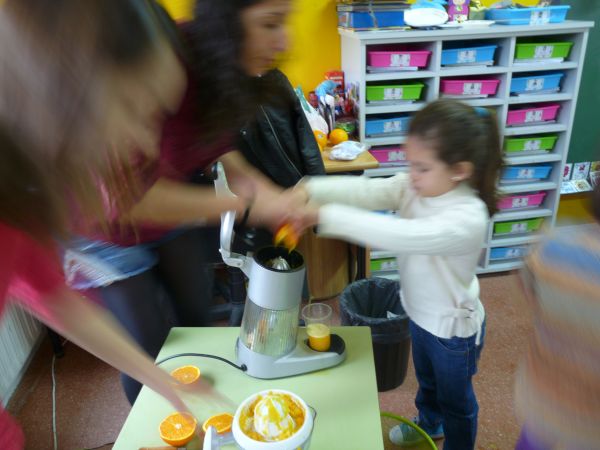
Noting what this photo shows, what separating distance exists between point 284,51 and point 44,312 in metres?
0.67

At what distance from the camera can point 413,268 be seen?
123 centimetres

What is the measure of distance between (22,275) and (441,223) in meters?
0.82

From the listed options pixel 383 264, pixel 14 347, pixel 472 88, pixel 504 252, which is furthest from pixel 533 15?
pixel 14 347

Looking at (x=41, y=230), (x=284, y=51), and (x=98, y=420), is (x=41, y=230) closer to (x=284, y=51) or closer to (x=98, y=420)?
(x=284, y=51)

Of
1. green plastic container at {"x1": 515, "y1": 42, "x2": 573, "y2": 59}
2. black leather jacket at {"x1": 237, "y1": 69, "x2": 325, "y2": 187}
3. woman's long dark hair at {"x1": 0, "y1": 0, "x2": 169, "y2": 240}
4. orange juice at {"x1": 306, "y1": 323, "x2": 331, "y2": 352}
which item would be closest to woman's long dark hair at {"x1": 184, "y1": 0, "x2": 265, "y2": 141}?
woman's long dark hair at {"x1": 0, "y1": 0, "x2": 169, "y2": 240}

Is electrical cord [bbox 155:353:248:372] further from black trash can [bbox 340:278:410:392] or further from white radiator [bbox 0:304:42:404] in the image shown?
white radiator [bbox 0:304:42:404]

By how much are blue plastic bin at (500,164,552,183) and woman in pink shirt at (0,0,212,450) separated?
2.23m

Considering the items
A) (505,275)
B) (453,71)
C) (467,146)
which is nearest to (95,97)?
(467,146)

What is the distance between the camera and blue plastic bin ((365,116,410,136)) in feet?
7.41

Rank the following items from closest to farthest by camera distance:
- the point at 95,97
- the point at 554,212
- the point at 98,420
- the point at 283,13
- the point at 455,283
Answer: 1. the point at 95,97
2. the point at 283,13
3. the point at 455,283
4. the point at 98,420
5. the point at 554,212

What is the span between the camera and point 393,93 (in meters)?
2.21

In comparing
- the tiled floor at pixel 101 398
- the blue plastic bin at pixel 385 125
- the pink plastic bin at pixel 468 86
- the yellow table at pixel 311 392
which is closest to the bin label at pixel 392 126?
the blue plastic bin at pixel 385 125

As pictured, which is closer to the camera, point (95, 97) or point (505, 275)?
point (95, 97)

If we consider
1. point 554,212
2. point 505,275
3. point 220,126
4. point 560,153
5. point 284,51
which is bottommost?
point 505,275
